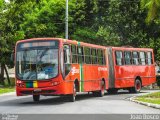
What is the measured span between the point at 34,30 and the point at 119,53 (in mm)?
18545

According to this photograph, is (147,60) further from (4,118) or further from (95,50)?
(4,118)

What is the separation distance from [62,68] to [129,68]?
1149 centimetres

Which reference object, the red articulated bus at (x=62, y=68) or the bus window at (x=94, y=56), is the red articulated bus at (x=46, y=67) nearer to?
the red articulated bus at (x=62, y=68)

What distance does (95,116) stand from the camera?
16703 mm

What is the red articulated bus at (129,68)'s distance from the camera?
1298 inches

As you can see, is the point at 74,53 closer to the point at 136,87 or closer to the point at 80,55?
the point at 80,55

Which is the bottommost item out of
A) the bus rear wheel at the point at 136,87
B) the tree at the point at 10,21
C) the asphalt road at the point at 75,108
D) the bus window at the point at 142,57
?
the asphalt road at the point at 75,108

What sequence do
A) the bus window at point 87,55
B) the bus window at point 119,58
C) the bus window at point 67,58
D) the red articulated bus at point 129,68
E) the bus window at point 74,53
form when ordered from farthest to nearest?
the bus window at point 119,58
the red articulated bus at point 129,68
the bus window at point 87,55
the bus window at point 74,53
the bus window at point 67,58

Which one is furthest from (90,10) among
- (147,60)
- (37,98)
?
(37,98)

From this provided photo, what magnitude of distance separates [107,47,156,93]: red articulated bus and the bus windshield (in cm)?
985

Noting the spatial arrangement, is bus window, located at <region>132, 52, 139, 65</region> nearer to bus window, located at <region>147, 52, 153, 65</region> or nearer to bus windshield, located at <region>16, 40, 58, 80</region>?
bus window, located at <region>147, 52, 153, 65</region>

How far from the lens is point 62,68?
76.6ft

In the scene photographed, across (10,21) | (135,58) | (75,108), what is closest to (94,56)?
(135,58)

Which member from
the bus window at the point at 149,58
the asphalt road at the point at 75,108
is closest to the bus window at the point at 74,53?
the asphalt road at the point at 75,108
